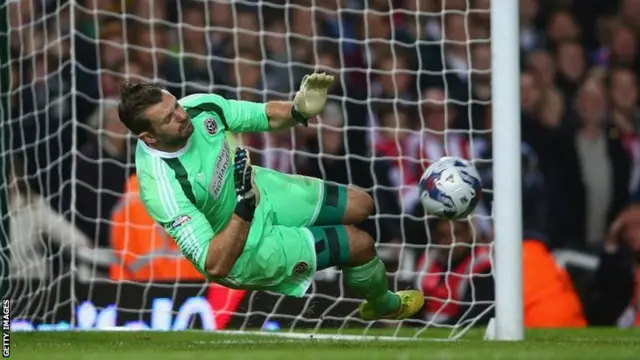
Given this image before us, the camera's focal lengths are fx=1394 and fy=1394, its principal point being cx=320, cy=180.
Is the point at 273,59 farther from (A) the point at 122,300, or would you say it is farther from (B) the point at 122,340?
(B) the point at 122,340

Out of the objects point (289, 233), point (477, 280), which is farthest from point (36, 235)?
point (289, 233)

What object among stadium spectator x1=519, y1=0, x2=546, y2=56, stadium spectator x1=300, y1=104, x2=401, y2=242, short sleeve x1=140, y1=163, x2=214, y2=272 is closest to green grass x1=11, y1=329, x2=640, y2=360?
short sleeve x1=140, y1=163, x2=214, y2=272

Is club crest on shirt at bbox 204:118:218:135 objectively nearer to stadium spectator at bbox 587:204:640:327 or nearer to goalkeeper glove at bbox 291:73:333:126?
goalkeeper glove at bbox 291:73:333:126

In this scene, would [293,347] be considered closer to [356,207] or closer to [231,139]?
[356,207]

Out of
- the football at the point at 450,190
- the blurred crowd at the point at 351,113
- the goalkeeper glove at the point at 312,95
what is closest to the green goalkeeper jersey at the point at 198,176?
the goalkeeper glove at the point at 312,95

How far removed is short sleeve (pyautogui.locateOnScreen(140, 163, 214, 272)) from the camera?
6695 millimetres

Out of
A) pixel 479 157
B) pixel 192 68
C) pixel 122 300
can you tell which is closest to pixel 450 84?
pixel 479 157

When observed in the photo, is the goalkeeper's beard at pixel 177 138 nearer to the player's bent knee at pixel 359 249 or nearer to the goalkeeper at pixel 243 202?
the goalkeeper at pixel 243 202

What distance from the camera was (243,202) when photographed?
653 centimetres

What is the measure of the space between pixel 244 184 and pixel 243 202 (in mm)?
90

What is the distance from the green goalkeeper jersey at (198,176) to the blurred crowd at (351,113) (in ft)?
7.12

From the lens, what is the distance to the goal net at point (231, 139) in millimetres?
8961

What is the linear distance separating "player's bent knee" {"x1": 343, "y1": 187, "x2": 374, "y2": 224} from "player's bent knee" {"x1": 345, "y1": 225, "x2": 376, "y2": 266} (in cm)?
14

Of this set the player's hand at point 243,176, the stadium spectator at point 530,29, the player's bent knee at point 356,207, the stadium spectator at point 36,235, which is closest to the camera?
the player's hand at point 243,176
